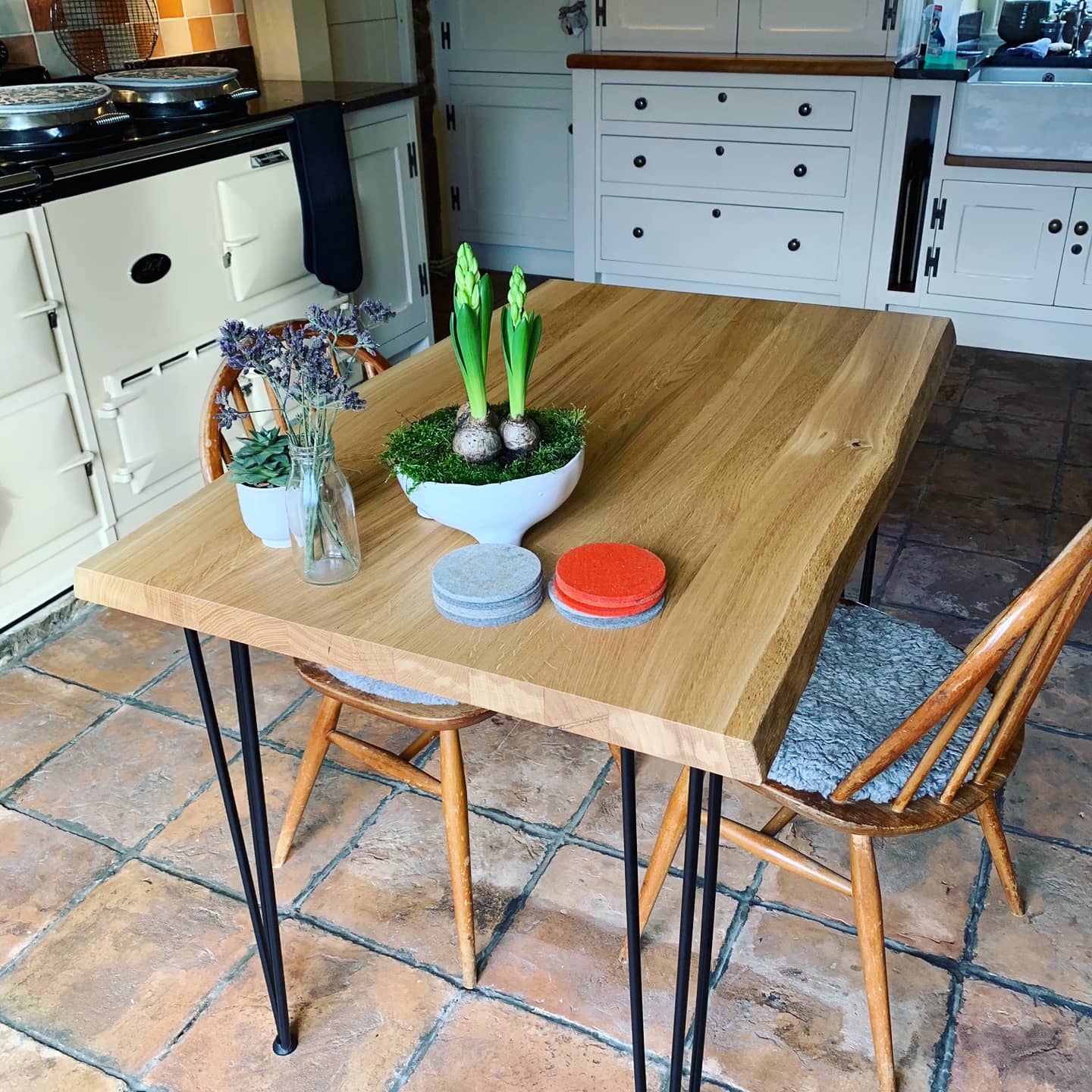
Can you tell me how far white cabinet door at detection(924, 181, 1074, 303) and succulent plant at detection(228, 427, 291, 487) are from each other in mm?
3241

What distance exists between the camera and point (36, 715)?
2.14 m

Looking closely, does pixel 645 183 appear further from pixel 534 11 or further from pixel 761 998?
pixel 761 998

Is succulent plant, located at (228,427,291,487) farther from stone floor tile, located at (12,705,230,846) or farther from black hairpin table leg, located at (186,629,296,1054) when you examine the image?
stone floor tile, located at (12,705,230,846)

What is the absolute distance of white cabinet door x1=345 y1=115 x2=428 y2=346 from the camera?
324 cm

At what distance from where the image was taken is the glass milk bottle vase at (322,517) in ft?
3.66

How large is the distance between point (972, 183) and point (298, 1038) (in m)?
3.43

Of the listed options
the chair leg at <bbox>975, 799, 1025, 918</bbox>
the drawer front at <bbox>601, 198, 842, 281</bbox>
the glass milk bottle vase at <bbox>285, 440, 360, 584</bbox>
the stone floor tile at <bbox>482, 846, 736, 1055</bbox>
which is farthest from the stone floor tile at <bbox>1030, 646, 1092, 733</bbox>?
the drawer front at <bbox>601, 198, 842, 281</bbox>

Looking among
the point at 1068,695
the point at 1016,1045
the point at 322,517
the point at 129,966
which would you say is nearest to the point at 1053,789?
the point at 1068,695

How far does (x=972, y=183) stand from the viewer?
3.69 meters

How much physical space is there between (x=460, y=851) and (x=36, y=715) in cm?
109

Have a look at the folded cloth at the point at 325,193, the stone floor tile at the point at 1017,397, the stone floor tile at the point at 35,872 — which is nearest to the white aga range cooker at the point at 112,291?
the folded cloth at the point at 325,193

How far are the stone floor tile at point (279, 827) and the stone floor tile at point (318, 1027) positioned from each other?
159mm

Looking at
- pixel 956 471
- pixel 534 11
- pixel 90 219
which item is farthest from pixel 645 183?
pixel 90 219

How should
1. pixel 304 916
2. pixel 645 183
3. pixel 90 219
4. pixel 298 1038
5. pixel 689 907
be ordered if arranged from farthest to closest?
pixel 645 183 → pixel 90 219 → pixel 304 916 → pixel 298 1038 → pixel 689 907
